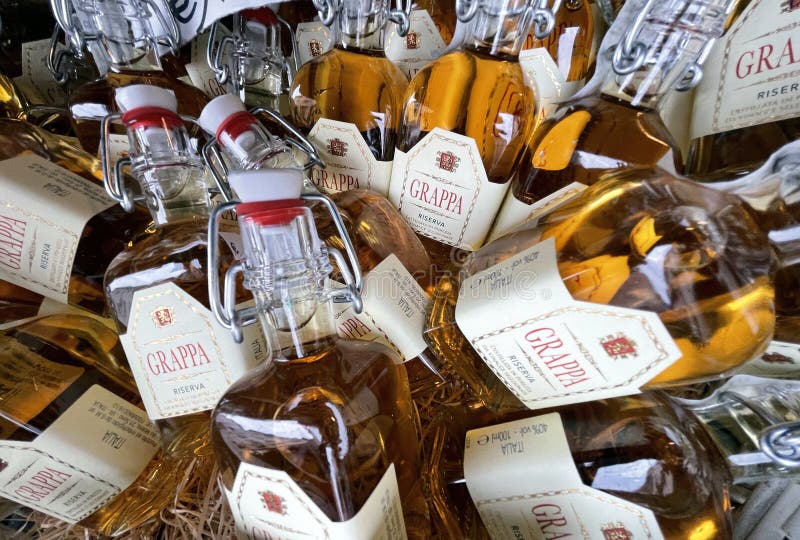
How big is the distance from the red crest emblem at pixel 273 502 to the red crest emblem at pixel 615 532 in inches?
8.5

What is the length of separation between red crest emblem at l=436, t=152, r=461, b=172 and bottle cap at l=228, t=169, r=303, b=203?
0.18 m

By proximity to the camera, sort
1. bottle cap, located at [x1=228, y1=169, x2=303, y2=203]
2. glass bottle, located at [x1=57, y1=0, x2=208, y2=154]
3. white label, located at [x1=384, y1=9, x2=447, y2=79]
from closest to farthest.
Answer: bottle cap, located at [x1=228, y1=169, x2=303, y2=203] → glass bottle, located at [x1=57, y1=0, x2=208, y2=154] → white label, located at [x1=384, y1=9, x2=447, y2=79]

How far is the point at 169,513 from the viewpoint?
0.45 metres

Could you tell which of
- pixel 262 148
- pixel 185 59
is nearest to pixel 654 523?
pixel 262 148

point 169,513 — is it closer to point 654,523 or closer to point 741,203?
point 654,523

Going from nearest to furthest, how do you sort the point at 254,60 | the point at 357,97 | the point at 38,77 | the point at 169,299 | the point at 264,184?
1. the point at 264,184
2. the point at 169,299
3. the point at 357,97
4. the point at 254,60
5. the point at 38,77

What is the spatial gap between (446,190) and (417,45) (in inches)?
Result: 10.7

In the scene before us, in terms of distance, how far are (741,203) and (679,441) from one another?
6.7 inches

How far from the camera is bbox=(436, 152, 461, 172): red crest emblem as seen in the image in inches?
16.8

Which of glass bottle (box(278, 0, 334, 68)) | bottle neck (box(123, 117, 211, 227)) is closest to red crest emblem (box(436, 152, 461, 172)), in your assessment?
bottle neck (box(123, 117, 211, 227))

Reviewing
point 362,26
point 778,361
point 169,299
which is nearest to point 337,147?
point 362,26

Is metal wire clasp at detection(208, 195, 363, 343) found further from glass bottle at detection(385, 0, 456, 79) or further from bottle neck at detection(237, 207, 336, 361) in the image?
glass bottle at detection(385, 0, 456, 79)

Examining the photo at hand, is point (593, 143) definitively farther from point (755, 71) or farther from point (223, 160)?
point (223, 160)

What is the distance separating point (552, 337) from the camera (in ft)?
1.01
